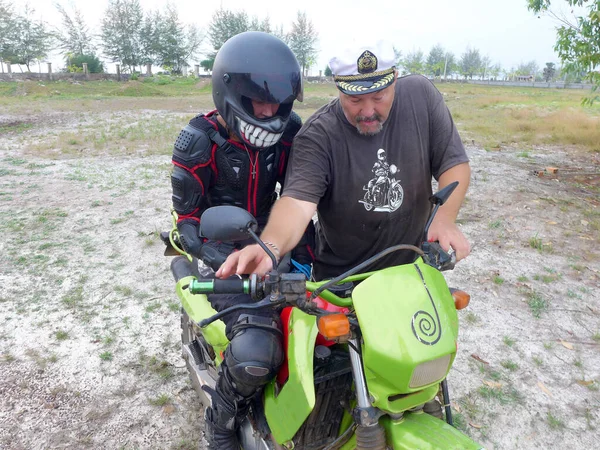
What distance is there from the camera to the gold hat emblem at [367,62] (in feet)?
7.32

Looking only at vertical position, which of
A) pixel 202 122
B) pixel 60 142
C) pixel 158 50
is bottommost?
pixel 60 142

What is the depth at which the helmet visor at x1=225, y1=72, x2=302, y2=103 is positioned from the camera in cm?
261

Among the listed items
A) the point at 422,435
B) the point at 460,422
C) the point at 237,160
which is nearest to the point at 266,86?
the point at 237,160

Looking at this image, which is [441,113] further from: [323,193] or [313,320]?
[313,320]

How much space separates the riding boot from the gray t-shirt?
3.33 feet

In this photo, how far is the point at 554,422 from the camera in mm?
3145

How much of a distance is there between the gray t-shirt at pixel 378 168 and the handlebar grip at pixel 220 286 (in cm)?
91

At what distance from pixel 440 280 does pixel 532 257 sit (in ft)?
15.1

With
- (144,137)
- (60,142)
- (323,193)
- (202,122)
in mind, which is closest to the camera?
(323,193)

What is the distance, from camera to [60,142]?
481 inches

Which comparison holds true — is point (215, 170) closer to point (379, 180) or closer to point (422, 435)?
point (379, 180)

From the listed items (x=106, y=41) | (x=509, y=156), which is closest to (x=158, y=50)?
(x=106, y=41)

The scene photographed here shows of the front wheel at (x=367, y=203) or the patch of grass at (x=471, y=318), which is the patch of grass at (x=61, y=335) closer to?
the front wheel at (x=367, y=203)

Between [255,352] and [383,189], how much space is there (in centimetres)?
108
